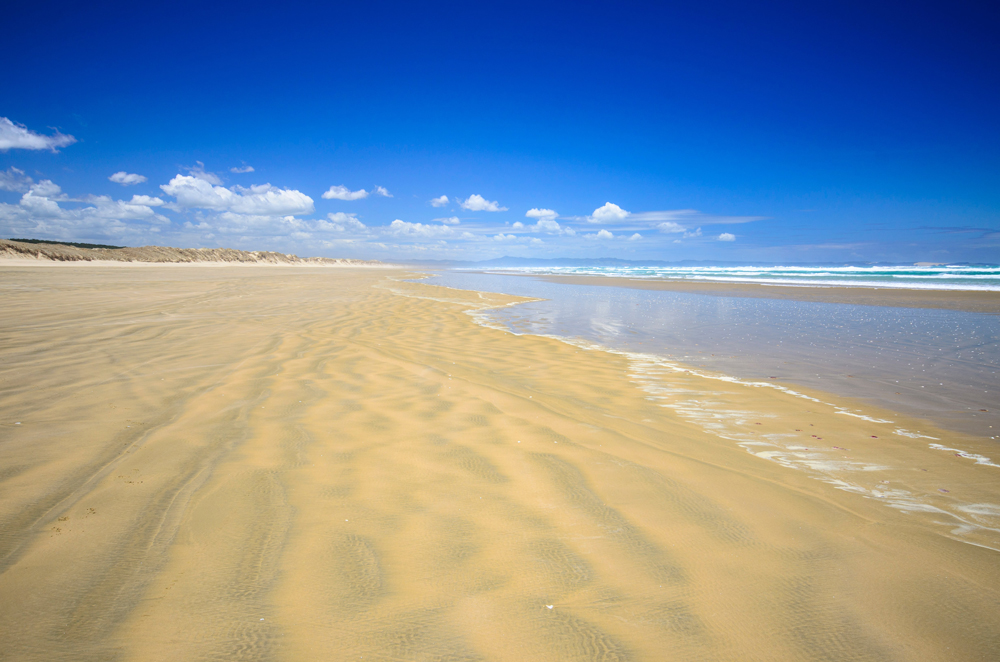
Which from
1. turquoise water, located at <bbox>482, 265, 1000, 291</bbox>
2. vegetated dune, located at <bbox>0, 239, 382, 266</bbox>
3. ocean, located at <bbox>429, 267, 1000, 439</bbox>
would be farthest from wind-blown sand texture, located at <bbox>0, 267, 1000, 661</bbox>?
vegetated dune, located at <bbox>0, 239, 382, 266</bbox>

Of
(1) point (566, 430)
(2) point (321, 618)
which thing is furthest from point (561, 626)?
(1) point (566, 430)

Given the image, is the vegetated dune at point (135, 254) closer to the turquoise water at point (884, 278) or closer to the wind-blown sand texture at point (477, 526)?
the wind-blown sand texture at point (477, 526)

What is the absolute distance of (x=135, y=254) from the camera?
50.3 m

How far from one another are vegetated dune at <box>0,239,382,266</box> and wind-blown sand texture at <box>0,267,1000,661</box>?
48637 millimetres

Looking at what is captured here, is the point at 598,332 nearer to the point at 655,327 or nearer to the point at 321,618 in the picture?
the point at 655,327

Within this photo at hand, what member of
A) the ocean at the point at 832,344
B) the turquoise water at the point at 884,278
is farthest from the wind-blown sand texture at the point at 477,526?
the turquoise water at the point at 884,278

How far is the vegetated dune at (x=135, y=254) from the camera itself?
3806 cm

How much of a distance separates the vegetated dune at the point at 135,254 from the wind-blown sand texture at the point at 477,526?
48637 mm

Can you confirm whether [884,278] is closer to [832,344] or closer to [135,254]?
[832,344]

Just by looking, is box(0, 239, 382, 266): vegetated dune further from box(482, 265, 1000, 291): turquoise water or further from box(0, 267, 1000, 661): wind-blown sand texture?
box(482, 265, 1000, 291): turquoise water

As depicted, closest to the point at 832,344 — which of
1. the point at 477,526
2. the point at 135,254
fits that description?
the point at 477,526

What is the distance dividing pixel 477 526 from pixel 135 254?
64142 mm

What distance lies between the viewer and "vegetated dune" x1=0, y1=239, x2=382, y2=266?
38062 millimetres

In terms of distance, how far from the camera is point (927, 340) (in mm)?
8781
